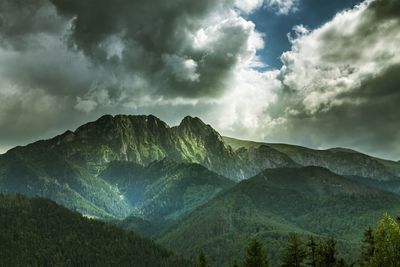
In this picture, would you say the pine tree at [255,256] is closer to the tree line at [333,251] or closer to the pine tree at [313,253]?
→ the tree line at [333,251]

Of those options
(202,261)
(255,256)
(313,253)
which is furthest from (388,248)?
(202,261)

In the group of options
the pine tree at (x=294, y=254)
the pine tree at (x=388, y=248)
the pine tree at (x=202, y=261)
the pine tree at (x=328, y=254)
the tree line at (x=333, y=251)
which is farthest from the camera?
the pine tree at (x=202, y=261)

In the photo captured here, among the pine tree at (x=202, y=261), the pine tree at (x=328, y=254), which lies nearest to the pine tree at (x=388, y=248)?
the pine tree at (x=328, y=254)

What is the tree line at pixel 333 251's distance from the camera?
60.5m

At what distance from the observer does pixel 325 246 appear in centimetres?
6988

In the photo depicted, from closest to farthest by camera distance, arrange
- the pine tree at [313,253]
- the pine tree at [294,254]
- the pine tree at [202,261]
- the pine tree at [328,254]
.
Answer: the pine tree at [313,253] → the pine tree at [294,254] → the pine tree at [328,254] → the pine tree at [202,261]

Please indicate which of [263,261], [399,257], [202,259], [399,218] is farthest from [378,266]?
[202,259]

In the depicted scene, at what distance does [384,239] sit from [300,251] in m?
Answer: 13.0

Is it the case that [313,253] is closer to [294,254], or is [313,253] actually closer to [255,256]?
[294,254]

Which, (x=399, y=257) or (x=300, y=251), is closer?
(x=399, y=257)

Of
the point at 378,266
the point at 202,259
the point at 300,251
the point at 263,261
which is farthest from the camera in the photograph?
the point at 202,259

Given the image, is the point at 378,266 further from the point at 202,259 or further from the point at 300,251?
the point at 202,259

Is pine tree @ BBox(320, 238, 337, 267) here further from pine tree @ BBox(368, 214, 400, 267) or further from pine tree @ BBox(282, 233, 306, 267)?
pine tree @ BBox(368, 214, 400, 267)

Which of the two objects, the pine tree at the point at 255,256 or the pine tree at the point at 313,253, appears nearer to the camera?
the pine tree at the point at 313,253
